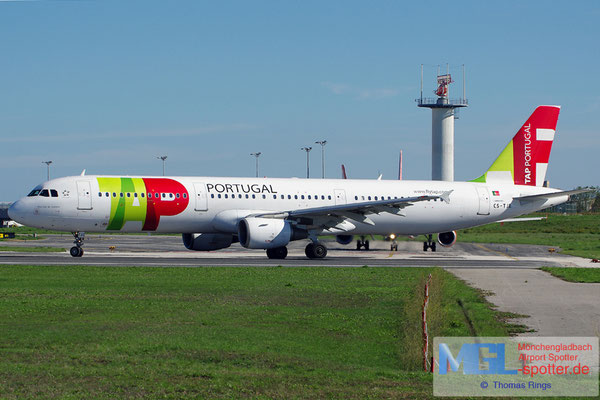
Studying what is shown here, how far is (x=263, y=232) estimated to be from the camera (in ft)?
119

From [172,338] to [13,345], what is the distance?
8.70ft

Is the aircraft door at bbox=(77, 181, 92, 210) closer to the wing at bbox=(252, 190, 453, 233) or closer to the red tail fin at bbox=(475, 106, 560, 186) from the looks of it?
the wing at bbox=(252, 190, 453, 233)

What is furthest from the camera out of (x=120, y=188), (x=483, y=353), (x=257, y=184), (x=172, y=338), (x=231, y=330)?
(x=257, y=184)

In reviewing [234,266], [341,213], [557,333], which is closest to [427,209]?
[341,213]

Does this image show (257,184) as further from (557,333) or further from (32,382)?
(32,382)

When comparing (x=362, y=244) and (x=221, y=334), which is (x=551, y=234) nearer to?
(x=362, y=244)

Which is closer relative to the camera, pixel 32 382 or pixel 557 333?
pixel 32 382

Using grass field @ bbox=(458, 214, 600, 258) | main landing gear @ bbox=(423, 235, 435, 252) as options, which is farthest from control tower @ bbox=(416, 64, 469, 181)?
main landing gear @ bbox=(423, 235, 435, 252)

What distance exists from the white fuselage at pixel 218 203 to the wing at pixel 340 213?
2.67ft

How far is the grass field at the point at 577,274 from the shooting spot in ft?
91.0

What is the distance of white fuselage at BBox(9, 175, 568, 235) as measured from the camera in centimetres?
3653

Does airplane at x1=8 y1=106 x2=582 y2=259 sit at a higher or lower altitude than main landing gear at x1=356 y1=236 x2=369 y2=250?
higher

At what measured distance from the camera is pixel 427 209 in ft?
142

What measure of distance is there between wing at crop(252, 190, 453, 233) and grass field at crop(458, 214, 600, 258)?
12.0 metres
